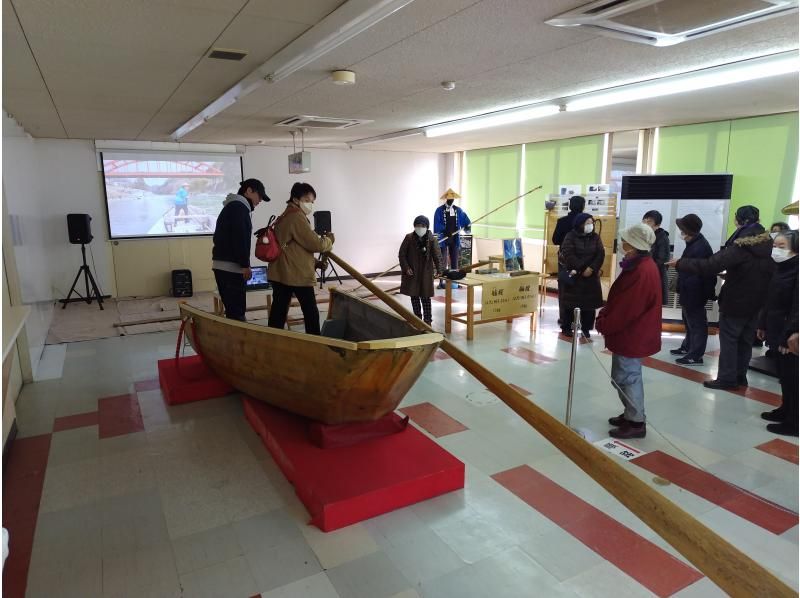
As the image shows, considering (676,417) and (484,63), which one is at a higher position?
(484,63)

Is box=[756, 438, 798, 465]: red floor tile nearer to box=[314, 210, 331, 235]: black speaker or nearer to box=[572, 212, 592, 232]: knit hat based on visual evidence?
box=[572, 212, 592, 232]: knit hat

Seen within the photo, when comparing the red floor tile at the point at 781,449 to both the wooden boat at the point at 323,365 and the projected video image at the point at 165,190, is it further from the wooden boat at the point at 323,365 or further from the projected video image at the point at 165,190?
the projected video image at the point at 165,190

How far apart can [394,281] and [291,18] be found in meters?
7.05

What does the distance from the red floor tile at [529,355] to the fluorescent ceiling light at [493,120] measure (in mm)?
2439

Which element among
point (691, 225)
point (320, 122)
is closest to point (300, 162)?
point (320, 122)

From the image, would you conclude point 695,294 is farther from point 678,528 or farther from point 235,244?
point 235,244

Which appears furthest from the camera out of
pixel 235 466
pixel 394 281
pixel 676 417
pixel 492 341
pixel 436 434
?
pixel 394 281

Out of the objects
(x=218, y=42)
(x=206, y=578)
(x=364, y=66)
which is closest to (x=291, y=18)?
(x=218, y=42)

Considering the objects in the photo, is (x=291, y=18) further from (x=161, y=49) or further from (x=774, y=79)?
(x=774, y=79)

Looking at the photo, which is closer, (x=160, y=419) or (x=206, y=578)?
(x=206, y=578)

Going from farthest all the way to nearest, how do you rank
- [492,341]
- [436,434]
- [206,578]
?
1. [492,341]
2. [436,434]
3. [206,578]

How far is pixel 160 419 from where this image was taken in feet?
12.5

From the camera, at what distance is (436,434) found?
3.56 meters

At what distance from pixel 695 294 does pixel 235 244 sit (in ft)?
13.6
